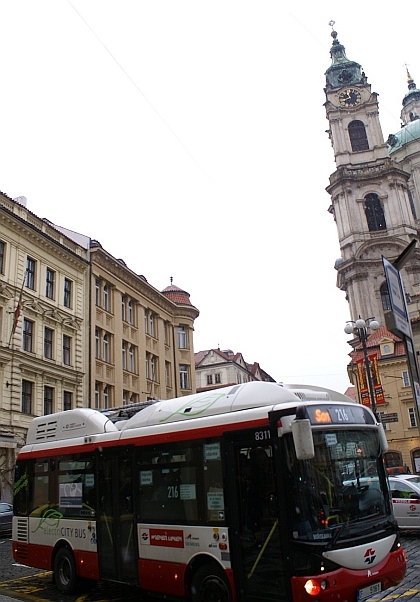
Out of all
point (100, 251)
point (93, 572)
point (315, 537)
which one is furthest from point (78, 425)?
point (100, 251)

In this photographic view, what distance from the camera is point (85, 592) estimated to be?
9922 millimetres

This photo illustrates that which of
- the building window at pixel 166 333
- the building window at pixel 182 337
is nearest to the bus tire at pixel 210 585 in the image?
the building window at pixel 166 333

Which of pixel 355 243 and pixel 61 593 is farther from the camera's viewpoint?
pixel 355 243

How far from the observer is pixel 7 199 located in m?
26.4

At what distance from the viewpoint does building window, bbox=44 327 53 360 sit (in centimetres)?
2800

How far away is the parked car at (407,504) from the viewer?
46.2 feet

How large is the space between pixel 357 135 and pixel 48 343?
59598 mm

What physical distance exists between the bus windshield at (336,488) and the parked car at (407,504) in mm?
7709

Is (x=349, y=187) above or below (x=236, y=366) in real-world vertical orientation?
above

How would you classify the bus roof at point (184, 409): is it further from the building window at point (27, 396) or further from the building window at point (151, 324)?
the building window at point (151, 324)

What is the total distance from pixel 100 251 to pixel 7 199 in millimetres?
7878

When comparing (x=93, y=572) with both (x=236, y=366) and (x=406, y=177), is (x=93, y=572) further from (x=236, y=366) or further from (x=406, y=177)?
(x=406, y=177)

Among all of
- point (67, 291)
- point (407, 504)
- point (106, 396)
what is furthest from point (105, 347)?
point (407, 504)

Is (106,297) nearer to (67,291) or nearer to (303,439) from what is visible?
(67,291)
